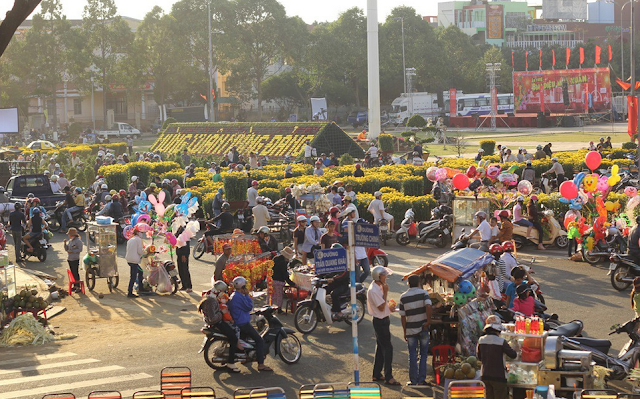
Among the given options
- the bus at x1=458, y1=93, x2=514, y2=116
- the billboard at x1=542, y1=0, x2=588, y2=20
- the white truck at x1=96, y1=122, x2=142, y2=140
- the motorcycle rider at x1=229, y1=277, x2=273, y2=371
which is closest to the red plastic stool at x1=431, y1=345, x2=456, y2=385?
the motorcycle rider at x1=229, y1=277, x2=273, y2=371

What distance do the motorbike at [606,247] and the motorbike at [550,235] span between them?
6.55 feet

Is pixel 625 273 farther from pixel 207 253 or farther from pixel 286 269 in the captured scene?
pixel 207 253

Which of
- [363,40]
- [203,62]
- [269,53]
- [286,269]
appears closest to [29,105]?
[203,62]

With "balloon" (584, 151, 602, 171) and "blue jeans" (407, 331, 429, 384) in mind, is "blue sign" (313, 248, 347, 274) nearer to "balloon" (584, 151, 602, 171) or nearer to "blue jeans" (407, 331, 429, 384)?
"blue jeans" (407, 331, 429, 384)

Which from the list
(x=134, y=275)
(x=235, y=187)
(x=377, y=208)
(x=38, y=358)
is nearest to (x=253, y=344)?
(x=38, y=358)

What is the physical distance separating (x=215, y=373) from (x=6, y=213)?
19.2m

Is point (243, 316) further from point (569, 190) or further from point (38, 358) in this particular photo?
point (569, 190)

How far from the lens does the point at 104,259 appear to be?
19031 mm

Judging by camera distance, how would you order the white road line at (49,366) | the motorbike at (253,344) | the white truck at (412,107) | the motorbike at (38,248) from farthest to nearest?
1. the white truck at (412,107)
2. the motorbike at (38,248)
3. the white road line at (49,366)
4. the motorbike at (253,344)

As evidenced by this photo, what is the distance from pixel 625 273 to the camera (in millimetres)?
16750

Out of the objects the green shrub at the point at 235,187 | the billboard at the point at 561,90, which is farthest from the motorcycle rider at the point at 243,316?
the billboard at the point at 561,90

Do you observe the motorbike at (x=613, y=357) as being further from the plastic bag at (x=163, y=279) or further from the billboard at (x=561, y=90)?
the billboard at (x=561, y=90)

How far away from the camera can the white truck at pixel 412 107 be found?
82812 millimetres

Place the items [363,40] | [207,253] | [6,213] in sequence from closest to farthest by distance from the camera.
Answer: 1. [207,253]
2. [6,213]
3. [363,40]
